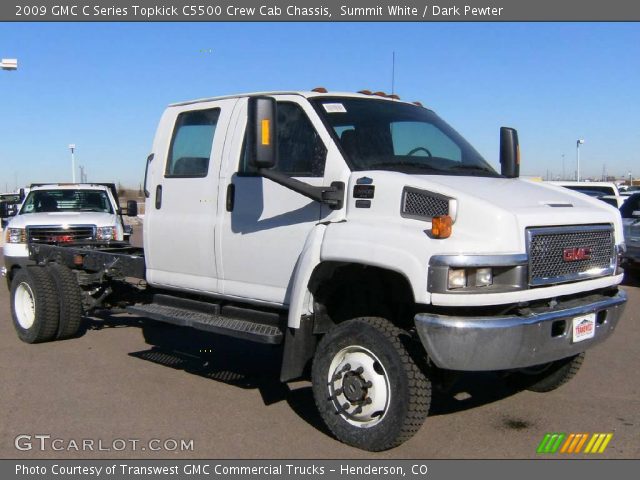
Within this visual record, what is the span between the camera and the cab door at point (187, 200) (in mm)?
6000

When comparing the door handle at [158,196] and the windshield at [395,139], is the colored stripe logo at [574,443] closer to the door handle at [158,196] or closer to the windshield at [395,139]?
the windshield at [395,139]

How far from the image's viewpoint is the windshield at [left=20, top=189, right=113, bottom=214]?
11828mm

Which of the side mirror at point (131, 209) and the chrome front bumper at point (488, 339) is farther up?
the side mirror at point (131, 209)

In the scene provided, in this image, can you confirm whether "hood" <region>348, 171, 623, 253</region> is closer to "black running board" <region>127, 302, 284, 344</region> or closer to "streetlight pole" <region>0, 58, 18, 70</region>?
"black running board" <region>127, 302, 284, 344</region>

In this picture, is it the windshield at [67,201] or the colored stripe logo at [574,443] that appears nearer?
the colored stripe logo at [574,443]

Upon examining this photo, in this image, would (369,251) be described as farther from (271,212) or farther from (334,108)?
(334,108)

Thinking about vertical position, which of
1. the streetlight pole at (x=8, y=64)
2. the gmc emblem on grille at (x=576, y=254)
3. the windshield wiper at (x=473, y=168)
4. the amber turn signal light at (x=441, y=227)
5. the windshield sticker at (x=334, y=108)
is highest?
the streetlight pole at (x=8, y=64)

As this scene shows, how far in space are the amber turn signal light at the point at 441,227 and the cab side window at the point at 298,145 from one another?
3.93 ft

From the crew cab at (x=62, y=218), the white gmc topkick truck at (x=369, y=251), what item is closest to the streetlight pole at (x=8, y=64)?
the crew cab at (x=62, y=218)

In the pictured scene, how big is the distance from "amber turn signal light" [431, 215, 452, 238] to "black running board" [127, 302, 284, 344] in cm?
163

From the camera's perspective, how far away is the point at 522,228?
4.29m

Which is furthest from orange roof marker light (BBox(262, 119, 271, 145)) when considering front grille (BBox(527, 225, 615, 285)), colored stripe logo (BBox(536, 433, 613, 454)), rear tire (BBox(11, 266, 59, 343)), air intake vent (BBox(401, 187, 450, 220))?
rear tire (BBox(11, 266, 59, 343))

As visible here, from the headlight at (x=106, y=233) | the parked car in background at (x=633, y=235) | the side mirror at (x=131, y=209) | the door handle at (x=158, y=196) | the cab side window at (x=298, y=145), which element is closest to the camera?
the cab side window at (x=298, y=145)

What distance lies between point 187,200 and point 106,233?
193 inches
